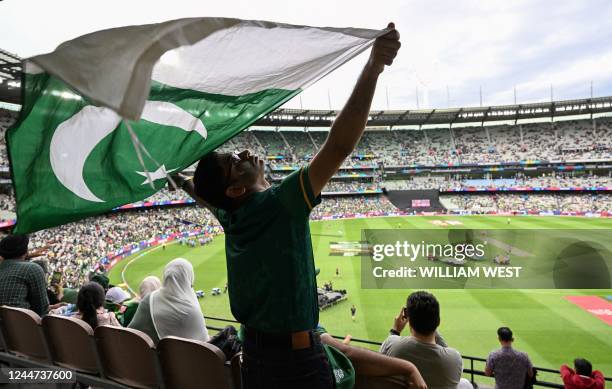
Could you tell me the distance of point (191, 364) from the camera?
2352mm

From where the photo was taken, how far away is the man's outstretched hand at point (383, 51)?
162 cm

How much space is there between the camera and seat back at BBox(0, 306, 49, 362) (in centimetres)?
320

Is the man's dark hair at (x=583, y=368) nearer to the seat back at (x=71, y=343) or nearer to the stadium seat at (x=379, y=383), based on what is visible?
the stadium seat at (x=379, y=383)

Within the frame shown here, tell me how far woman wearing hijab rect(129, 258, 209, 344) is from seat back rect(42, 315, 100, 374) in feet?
1.16

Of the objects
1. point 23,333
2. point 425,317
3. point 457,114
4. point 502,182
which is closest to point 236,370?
point 425,317

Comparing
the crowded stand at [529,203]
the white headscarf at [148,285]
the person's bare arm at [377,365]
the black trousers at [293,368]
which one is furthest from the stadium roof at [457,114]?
the black trousers at [293,368]

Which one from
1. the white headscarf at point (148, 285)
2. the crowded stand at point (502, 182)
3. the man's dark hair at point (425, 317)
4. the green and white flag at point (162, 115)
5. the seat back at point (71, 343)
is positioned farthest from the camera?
the crowded stand at point (502, 182)

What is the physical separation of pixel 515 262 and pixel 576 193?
39.5 m

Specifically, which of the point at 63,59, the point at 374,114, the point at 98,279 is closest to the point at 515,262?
the point at 98,279

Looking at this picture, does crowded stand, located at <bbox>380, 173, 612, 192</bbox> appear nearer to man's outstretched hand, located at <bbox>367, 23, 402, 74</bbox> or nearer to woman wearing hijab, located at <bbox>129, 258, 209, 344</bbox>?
woman wearing hijab, located at <bbox>129, 258, 209, 344</bbox>

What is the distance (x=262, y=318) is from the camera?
1.54 meters

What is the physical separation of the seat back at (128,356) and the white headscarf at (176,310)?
0.28 metres

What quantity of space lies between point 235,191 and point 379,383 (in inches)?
48.2

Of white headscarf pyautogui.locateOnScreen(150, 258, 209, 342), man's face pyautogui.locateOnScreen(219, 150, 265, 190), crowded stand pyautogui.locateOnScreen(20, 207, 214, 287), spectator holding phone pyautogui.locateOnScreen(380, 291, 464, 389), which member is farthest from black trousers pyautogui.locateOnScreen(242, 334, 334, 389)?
crowded stand pyautogui.locateOnScreen(20, 207, 214, 287)
